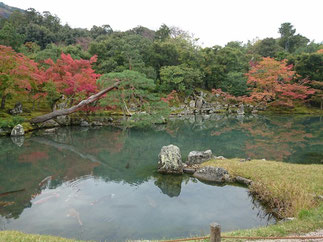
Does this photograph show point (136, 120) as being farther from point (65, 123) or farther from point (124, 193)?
point (65, 123)

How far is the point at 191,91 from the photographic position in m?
38.0

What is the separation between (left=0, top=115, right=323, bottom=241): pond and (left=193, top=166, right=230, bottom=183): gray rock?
42 centimetres

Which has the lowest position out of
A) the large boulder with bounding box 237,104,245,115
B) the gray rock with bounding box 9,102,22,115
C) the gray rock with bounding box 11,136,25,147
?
the gray rock with bounding box 11,136,25,147

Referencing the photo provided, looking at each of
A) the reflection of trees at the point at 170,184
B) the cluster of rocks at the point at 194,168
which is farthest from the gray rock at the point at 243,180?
the reflection of trees at the point at 170,184

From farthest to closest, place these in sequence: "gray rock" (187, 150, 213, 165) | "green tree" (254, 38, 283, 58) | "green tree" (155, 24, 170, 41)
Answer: "green tree" (254, 38, 283, 58) → "green tree" (155, 24, 170, 41) → "gray rock" (187, 150, 213, 165)

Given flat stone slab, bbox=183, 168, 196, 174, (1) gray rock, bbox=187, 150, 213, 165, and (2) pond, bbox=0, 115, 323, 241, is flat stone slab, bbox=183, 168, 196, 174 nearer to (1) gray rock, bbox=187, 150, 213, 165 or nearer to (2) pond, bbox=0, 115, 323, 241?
(2) pond, bbox=0, 115, 323, 241

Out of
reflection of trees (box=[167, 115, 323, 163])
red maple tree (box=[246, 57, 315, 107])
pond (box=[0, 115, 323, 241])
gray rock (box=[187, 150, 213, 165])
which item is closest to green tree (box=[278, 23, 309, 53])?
red maple tree (box=[246, 57, 315, 107])

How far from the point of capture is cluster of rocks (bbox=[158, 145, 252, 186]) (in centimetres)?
968

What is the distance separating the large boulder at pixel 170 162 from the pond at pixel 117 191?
37 cm

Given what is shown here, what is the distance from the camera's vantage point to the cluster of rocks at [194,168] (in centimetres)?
968

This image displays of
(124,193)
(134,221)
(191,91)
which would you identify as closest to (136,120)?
(124,193)

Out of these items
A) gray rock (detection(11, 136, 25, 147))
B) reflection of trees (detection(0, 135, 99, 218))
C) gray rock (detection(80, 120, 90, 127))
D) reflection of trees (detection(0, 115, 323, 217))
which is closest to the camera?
reflection of trees (detection(0, 135, 99, 218))

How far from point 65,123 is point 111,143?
9076mm

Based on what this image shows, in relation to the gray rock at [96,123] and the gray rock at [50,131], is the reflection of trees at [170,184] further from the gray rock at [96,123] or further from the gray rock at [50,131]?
the gray rock at [96,123]
